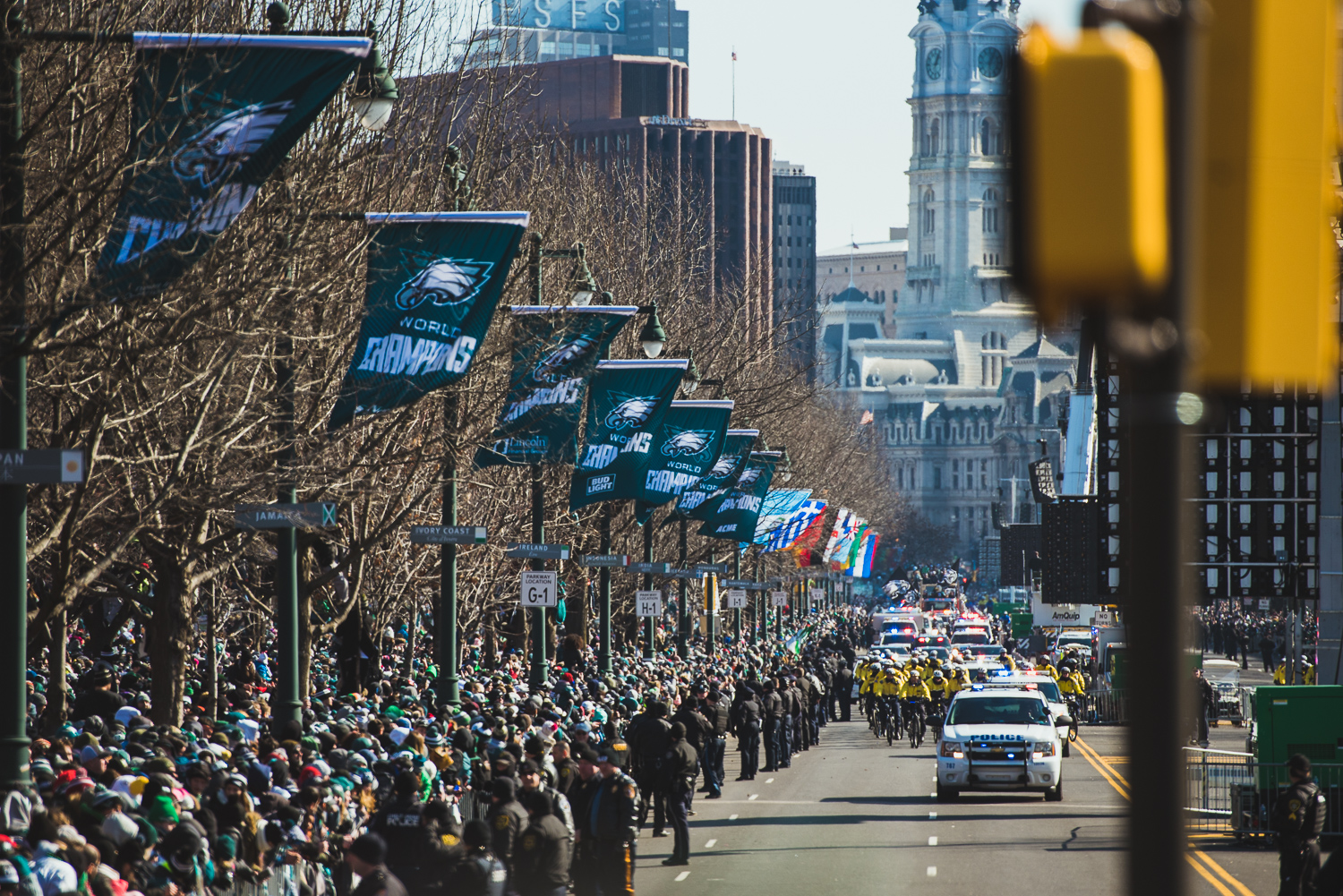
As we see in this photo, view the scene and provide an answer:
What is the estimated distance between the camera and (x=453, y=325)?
15289 mm

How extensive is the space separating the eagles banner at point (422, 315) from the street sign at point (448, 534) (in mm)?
4808

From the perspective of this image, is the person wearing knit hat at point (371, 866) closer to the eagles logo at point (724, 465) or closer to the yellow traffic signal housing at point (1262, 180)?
the yellow traffic signal housing at point (1262, 180)

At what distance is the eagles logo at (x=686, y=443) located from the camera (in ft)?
96.9

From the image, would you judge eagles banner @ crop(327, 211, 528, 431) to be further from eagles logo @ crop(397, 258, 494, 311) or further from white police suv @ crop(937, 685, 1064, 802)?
white police suv @ crop(937, 685, 1064, 802)

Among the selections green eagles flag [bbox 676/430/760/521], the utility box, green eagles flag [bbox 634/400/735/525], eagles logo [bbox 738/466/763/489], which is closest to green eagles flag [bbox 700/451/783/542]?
eagles logo [bbox 738/466/763/489]

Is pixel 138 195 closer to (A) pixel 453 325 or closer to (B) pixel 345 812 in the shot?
(A) pixel 453 325

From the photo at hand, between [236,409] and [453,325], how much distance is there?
15.2 feet

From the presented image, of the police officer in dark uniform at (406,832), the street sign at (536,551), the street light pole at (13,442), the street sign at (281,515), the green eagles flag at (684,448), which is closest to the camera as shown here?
the street light pole at (13,442)

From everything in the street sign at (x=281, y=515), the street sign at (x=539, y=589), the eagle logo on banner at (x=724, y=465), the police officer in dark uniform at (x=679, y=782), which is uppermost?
the eagle logo on banner at (x=724, y=465)

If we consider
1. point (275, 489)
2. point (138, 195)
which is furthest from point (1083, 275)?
point (275, 489)

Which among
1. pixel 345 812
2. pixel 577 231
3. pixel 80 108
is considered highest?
pixel 577 231

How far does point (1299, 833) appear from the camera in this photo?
15.3 m

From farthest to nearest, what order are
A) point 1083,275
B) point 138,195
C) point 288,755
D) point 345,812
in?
1. point 288,755
2. point 345,812
3. point 138,195
4. point 1083,275

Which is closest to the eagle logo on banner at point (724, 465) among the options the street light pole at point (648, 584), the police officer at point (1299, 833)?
the street light pole at point (648, 584)
